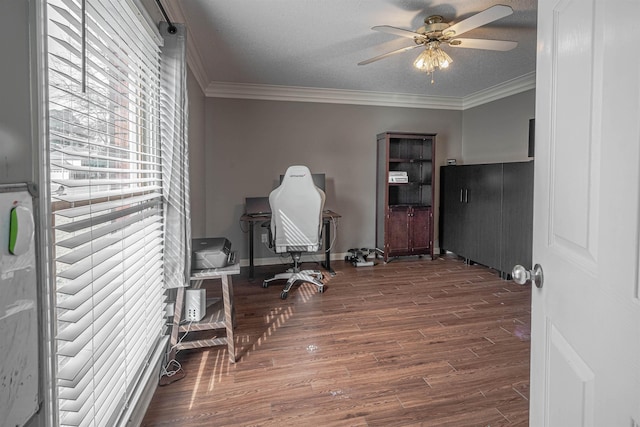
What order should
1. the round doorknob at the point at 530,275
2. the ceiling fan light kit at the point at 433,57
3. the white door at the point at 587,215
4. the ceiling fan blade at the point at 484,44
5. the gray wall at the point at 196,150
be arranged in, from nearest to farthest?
the white door at the point at 587,215, the round doorknob at the point at 530,275, the ceiling fan blade at the point at 484,44, the ceiling fan light kit at the point at 433,57, the gray wall at the point at 196,150

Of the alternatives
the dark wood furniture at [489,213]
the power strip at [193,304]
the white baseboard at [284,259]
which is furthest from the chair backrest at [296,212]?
the dark wood furniture at [489,213]

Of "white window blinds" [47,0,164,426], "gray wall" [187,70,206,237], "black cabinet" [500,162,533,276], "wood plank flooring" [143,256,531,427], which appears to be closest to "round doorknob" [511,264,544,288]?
"wood plank flooring" [143,256,531,427]

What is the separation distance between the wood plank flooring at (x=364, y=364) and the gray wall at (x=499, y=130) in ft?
6.33

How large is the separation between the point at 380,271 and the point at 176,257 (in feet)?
9.38

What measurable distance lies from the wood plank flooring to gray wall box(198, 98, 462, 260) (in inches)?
57.9

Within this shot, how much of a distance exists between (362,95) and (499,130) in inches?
75.4

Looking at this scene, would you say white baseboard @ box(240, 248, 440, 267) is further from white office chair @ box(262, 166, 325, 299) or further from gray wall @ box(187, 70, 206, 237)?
white office chair @ box(262, 166, 325, 299)

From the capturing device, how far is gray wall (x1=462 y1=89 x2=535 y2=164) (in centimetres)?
438

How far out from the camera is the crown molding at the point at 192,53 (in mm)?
2365

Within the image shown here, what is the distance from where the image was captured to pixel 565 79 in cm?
77

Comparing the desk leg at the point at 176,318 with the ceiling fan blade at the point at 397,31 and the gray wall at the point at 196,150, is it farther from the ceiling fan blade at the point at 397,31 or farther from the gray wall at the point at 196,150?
the ceiling fan blade at the point at 397,31

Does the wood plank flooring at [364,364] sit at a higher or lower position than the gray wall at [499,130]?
lower

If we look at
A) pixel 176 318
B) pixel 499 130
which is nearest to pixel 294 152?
pixel 499 130

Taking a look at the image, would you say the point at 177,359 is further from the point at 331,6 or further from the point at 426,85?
the point at 426,85
